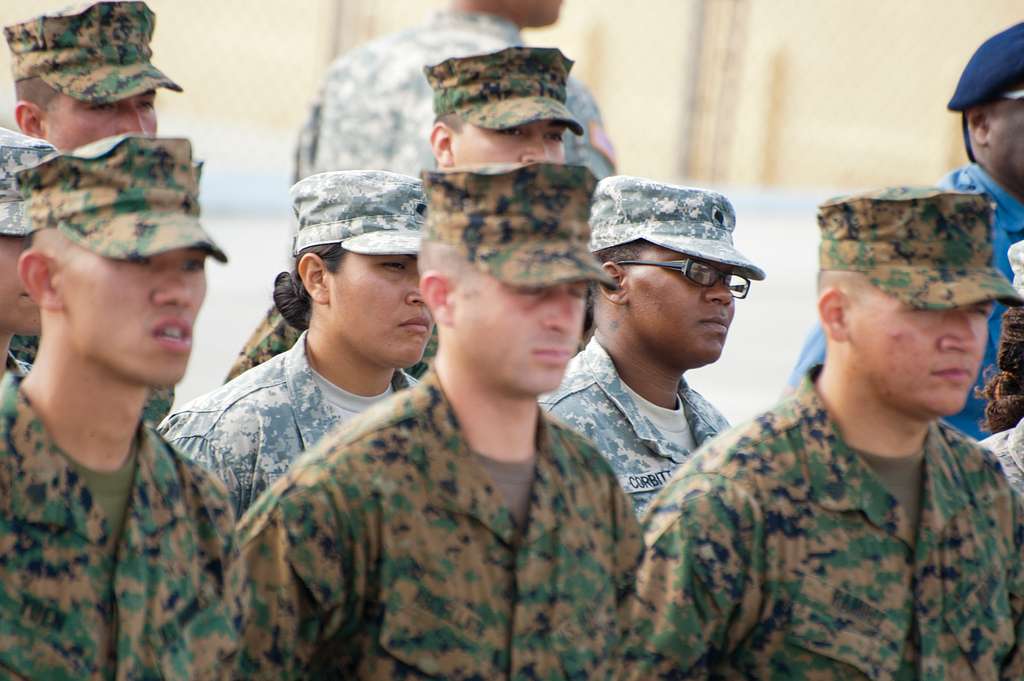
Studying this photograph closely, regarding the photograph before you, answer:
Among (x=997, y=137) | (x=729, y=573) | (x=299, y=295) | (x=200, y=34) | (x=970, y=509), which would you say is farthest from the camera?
(x=200, y=34)

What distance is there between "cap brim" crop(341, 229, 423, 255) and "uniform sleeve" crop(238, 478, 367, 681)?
1431 millimetres

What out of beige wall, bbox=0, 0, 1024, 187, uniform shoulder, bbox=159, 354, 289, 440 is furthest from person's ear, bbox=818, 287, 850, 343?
beige wall, bbox=0, 0, 1024, 187

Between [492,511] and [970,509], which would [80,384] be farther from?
[970,509]

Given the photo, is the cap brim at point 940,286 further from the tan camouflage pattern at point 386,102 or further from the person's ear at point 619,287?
the tan camouflage pattern at point 386,102

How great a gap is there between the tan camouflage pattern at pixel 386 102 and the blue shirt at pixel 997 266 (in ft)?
4.53

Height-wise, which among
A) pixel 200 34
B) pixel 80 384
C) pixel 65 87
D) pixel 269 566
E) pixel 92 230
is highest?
pixel 200 34

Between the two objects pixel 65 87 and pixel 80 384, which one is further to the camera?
pixel 65 87

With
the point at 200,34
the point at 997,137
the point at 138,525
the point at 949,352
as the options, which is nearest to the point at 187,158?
the point at 138,525

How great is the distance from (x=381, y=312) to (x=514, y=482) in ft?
4.45

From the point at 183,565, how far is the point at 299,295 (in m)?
1.89

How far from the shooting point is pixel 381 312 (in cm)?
464

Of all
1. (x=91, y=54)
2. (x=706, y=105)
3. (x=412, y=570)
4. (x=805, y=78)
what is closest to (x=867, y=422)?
→ (x=412, y=570)

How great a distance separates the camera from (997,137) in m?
6.02

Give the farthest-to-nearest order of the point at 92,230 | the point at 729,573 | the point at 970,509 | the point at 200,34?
the point at 200,34 < the point at 970,509 < the point at 729,573 < the point at 92,230
